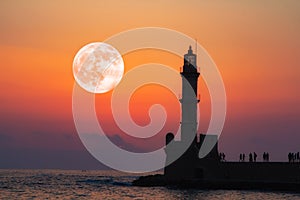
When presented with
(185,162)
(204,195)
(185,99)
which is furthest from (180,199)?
(185,99)

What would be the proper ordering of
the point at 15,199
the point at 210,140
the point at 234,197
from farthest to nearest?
the point at 210,140 → the point at 15,199 → the point at 234,197

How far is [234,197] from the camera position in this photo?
159 feet

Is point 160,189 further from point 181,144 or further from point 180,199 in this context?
point 180,199

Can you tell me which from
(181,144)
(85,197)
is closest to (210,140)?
(181,144)

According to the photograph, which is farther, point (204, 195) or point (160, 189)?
point (160, 189)

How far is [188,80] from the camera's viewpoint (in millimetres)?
57844

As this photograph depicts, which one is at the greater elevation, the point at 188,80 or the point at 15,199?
the point at 188,80

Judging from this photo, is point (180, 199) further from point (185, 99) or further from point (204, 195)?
point (185, 99)

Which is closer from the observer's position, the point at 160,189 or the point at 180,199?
the point at 180,199

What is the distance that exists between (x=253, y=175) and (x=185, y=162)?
6261mm

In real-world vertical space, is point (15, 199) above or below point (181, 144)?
below

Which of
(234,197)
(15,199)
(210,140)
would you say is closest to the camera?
(234,197)

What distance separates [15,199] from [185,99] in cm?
1776

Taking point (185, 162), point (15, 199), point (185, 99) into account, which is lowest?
point (15, 199)
